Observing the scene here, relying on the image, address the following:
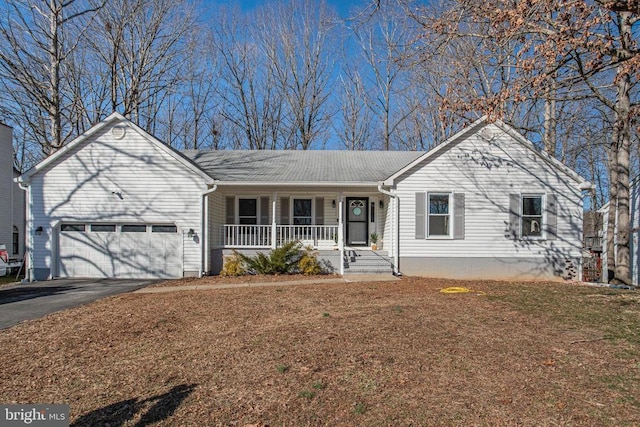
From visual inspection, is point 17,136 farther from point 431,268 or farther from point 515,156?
point 515,156

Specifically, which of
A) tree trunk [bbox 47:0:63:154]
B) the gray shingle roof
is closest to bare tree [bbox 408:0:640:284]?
the gray shingle roof

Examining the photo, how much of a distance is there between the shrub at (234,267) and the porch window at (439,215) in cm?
648

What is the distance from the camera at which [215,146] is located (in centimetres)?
3170

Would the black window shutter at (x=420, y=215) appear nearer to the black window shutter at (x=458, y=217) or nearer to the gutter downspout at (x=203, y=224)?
the black window shutter at (x=458, y=217)

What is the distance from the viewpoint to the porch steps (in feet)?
45.7

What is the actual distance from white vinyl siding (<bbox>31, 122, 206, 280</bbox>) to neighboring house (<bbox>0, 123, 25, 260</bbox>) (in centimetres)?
700

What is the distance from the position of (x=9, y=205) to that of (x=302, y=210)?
47.4ft

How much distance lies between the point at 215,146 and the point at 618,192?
25.6 metres

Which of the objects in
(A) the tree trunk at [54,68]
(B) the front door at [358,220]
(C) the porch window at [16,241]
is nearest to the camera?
(B) the front door at [358,220]

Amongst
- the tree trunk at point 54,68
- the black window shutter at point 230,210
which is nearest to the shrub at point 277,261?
the black window shutter at point 230,210

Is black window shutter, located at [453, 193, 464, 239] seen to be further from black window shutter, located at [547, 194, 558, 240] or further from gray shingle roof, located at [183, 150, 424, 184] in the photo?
black window shutter, located at [547, 194, 558, 240]

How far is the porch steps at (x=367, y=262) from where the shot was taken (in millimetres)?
13930

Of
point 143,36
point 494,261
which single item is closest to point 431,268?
point 494,261

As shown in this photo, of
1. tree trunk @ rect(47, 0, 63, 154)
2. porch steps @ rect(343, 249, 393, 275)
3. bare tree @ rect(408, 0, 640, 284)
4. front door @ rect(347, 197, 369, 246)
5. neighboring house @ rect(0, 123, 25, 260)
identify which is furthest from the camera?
neighboring house @ rect(0, 123, 25, 260)
